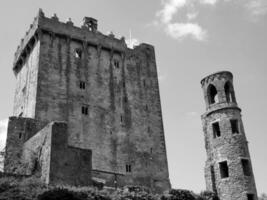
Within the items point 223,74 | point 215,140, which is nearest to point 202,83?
point 223,74

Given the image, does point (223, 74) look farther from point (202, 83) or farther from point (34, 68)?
point (34, 68)

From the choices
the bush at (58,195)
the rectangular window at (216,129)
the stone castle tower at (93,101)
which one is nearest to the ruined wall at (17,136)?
the stone castle tower at (93,101)

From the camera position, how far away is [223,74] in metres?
33.2

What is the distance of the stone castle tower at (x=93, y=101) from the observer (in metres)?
34.1

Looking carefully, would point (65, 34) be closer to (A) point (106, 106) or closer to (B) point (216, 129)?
(A) point (106, 106)

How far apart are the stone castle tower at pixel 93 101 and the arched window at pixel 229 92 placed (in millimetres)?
8481

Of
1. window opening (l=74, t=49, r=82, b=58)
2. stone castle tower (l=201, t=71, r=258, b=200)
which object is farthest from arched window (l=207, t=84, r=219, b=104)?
window opening (l=74, t=49, r=82, b=58)

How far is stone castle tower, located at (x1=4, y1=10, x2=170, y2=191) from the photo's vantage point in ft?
112

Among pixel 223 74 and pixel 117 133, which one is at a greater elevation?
pixel 223 74

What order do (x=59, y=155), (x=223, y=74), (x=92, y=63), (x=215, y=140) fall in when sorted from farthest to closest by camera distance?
(x=92, y=63) → (x=223, y=74) → (x=215, y=140) → (x=59, y=155)

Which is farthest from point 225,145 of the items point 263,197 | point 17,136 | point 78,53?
point 263,197

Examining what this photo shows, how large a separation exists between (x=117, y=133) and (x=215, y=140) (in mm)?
9245

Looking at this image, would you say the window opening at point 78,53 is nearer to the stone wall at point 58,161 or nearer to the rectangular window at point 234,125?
the stone wall at point 58,161

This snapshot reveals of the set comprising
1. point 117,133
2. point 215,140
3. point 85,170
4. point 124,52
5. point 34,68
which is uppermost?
point 124,52
